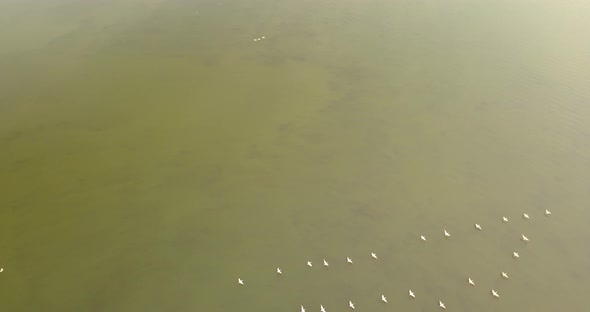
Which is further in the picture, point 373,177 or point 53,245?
point 373,177

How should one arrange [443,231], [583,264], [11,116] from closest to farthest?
1. [583,264]
2. [443,231]
3. [11,116]

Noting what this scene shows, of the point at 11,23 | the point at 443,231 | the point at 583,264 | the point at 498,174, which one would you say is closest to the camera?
the point at 583,264

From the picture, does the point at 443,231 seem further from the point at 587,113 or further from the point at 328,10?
the point at 328,10

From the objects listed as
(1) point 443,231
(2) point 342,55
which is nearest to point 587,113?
(1) point 443,231

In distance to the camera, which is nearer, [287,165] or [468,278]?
[468,278]

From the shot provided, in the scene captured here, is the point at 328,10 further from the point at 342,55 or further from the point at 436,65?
the point at 436,65

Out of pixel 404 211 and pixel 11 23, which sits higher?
pixel 11 23
